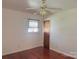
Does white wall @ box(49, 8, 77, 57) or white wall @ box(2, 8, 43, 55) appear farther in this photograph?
white wall @ box(2, 8, 43, 55)

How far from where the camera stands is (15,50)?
4.56 metres

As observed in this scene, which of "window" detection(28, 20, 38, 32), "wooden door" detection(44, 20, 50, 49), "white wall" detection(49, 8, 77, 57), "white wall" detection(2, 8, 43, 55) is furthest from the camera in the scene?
"wooden door" detection(44, 20, 50, 49)

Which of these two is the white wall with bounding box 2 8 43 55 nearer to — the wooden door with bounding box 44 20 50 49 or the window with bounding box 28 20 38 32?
the window with bounding box 28 20 38 32

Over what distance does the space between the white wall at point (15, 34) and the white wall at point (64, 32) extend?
5.00 feet

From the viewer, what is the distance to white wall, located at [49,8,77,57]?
12.5 feet

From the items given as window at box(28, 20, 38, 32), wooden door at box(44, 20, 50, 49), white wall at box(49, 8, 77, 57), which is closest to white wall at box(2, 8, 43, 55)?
window at box(28, 20, 38, 32)

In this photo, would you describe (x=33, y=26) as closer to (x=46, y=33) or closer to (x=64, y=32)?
(x=46, y=33)

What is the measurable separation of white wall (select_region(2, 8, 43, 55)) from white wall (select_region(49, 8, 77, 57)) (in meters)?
1.52

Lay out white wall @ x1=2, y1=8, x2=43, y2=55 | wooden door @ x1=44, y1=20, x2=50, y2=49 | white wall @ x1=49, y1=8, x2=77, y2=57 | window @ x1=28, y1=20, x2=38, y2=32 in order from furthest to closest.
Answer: wooden door @ x1=44, y1=20, x2=50, y2=49 → window @ x1=28, y1=20, x2=38, y2=32 → white wall @ x1=2, y1=8, x2=43, y2=55 → white wall @ x1=49, y1=8, x2=77, y2=57

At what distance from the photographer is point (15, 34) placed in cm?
461

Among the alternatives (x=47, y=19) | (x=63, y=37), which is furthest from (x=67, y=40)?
(x=47, y=19)

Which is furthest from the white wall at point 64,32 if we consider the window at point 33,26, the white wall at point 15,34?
the white wall at point 15,34

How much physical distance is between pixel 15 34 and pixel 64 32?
2.82 metres

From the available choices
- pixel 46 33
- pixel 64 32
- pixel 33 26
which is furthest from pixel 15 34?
pixel 64 32
